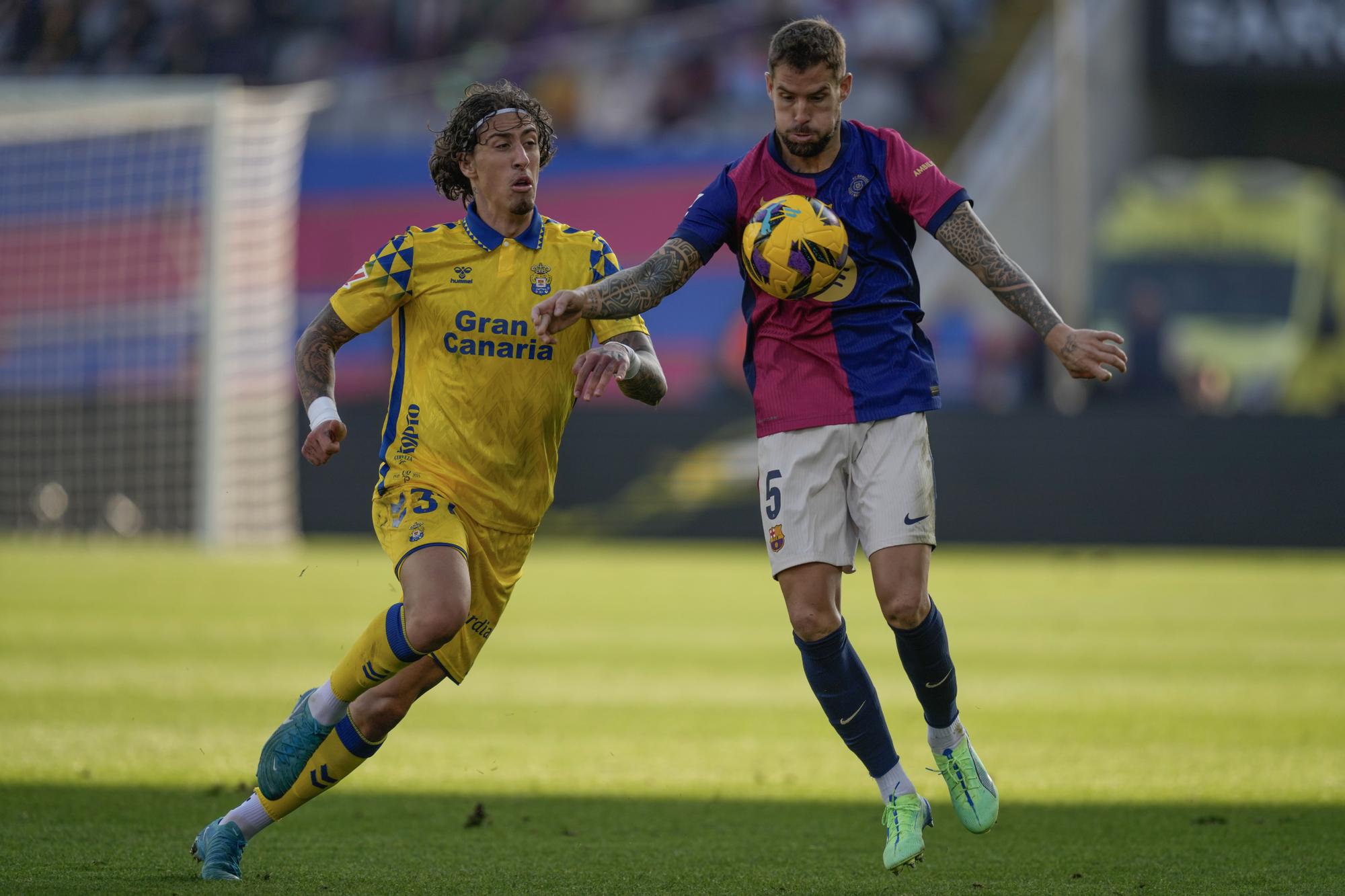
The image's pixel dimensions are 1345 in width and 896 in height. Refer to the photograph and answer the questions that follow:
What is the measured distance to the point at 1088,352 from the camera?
5.14 meters

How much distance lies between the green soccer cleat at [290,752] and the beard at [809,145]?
230 centimetres

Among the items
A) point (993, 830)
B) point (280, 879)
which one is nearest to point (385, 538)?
point (280, 879)

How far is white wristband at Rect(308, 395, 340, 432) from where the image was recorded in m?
5.28

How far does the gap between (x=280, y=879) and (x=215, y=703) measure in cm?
441

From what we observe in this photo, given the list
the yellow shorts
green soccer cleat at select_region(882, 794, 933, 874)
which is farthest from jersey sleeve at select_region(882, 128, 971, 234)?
green soccer cleat at select_region(882, 794, 933, 874)

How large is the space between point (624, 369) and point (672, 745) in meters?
3.66

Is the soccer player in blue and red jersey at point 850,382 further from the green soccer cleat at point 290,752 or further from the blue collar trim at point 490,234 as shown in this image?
the green soccer cleat at point 290,752

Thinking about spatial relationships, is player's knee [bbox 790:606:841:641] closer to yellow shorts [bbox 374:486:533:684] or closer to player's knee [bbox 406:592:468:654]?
yellow shorts [bbox 374:486:533:684]

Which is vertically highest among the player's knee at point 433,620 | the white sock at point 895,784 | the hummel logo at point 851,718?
the player's knee at point 433,620

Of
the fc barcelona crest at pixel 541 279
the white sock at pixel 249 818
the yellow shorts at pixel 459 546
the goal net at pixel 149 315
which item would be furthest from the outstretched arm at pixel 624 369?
the goal net at pixel 149 315

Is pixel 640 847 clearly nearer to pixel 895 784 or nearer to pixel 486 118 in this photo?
pixel 895 784

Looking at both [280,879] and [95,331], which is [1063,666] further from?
[95,331]

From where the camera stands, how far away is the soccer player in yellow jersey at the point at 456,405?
5340 mm

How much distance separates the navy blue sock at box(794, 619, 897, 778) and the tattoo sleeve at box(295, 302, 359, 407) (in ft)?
5.80
